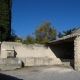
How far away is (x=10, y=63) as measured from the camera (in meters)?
16.9

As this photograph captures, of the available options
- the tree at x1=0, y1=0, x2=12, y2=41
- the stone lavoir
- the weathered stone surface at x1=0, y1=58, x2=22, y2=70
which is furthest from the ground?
the tree at x1=0, y1=0, x2=12, y2=41

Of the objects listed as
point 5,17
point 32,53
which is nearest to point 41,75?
point 32,53

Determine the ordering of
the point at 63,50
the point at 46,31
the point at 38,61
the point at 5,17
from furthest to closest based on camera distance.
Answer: the point at 46,31
the point at 5,17
the point at 63,50
the point at 38,61

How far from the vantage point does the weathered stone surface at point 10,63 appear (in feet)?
54.5

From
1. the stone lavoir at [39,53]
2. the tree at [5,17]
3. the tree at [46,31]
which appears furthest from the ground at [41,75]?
the tree at [46,31]

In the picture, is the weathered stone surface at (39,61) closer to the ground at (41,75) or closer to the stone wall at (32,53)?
the stone wall at (32,53)

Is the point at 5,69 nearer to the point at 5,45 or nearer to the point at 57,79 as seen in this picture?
the point at 5,45

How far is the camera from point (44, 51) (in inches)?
787

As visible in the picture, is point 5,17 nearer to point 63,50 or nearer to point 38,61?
point 38,61

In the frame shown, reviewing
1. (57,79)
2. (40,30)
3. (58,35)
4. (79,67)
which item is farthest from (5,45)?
(58,35)

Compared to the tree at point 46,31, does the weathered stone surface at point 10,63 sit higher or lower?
lower

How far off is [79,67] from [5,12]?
11.8m

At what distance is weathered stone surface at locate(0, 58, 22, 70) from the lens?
16600 mm

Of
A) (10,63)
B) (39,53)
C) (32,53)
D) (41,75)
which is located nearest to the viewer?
(41,75)
